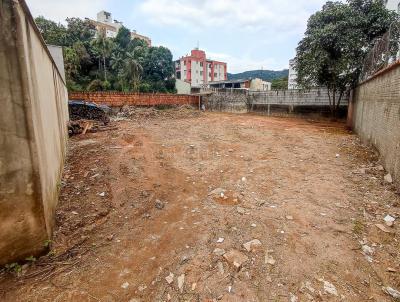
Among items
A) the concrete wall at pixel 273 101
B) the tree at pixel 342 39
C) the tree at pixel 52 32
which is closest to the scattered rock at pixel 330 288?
the tree at pixel 342 39

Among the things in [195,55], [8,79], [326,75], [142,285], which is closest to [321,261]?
[142,285]

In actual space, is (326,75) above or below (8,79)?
above

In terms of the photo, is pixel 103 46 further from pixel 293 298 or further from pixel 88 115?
pixel 293 298

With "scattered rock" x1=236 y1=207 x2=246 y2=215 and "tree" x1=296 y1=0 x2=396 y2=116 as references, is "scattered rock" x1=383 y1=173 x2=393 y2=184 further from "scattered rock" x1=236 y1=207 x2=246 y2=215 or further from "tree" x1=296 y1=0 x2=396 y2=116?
"tree" x1=296 y1=0 x2=396 y2=116

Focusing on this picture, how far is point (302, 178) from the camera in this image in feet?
15.3

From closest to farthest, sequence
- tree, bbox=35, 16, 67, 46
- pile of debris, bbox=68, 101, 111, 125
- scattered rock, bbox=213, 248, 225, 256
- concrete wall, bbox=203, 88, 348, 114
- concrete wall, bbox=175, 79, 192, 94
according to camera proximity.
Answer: scattered rock, bbox=213, 248, 225, 256, pile of debris, bbox=68, 101, 111, 125, concrete wall, bbox=203, 88, 348, 114, tree, bbox=35, 16, 67, 46, concrete wall, bbox=175, 79, 192, 94

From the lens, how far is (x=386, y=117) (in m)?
5.15

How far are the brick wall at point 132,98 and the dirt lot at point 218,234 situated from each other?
40.3 feet

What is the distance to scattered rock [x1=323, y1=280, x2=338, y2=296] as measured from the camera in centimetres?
207

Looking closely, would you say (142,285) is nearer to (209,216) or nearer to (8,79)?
(209,216)

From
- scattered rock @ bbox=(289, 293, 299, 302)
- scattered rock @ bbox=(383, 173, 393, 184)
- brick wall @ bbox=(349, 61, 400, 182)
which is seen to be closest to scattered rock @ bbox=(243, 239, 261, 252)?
scattered rock @ bbox=(289, 293, 299, 302)

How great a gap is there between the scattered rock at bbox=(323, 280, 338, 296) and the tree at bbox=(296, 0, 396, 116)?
10.9 m

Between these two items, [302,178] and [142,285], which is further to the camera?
[302,178]

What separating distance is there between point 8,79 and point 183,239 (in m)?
2.26
